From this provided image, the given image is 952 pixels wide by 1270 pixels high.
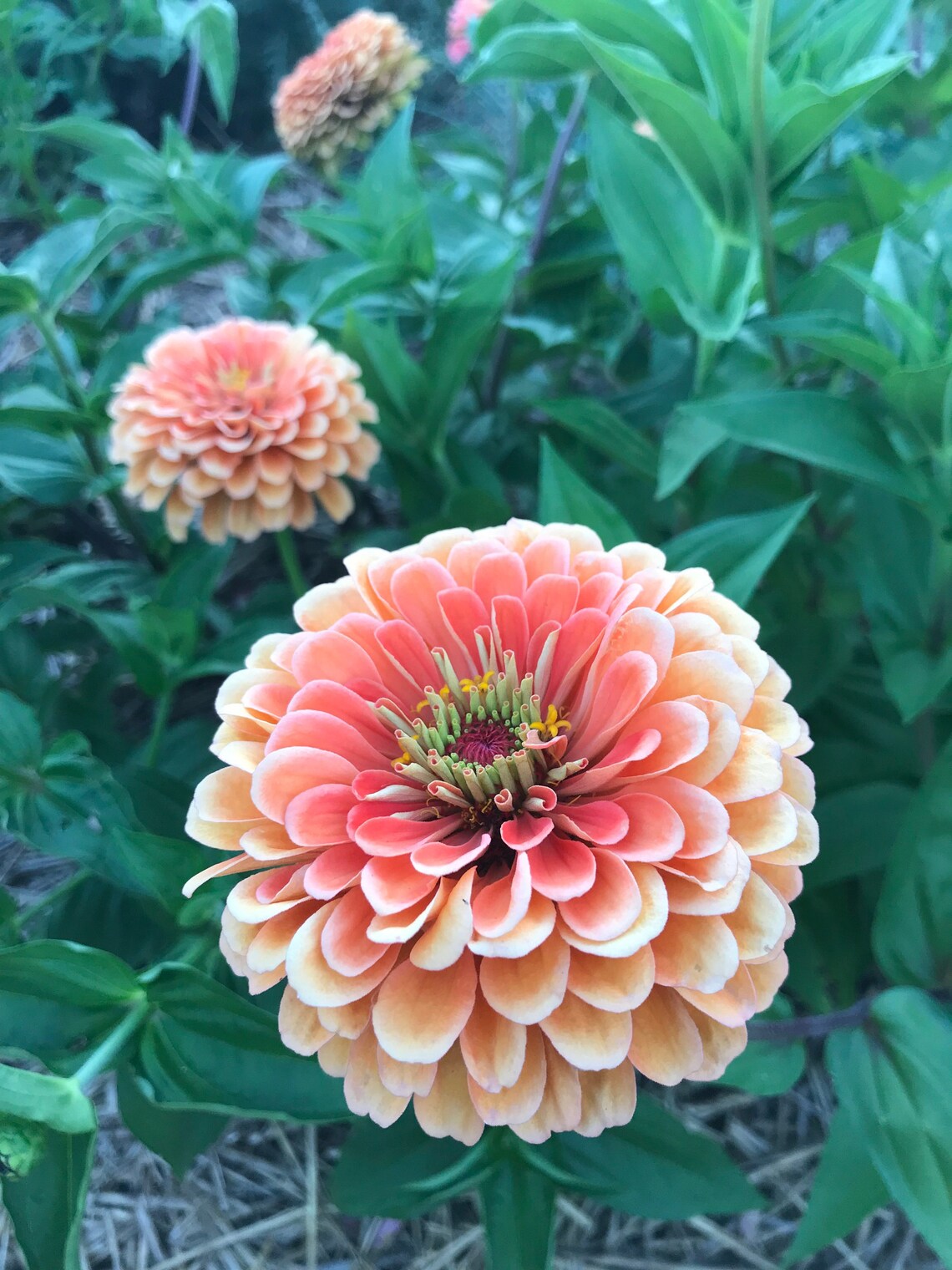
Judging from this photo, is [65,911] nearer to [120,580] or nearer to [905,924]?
[120,580]

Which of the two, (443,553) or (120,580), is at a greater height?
(443,553)

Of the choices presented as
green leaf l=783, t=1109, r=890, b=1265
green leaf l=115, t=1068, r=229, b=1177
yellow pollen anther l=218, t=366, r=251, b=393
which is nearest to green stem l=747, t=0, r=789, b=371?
yellow pollen anther l=218, t=366, r=251, b=393

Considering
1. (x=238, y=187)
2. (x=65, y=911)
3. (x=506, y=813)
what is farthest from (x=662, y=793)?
(x=238, y=187)

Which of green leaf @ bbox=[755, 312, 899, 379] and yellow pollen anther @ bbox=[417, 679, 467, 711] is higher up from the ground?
green leaf @ bbox=[755, 312, 899, 379]

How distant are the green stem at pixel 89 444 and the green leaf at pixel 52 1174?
57 cm

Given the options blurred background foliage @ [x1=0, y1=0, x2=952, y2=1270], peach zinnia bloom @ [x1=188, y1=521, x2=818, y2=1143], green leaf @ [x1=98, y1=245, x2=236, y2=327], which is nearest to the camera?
peach zinnia bloom @ [x1=188, y1=521, x2=818, y2=1143]

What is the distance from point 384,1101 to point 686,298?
54cm

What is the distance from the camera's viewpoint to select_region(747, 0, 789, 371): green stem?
1.48 ft

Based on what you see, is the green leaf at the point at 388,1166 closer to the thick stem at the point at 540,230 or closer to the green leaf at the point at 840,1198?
the green leaf at the point at 840,1198

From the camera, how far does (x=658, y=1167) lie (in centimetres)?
48

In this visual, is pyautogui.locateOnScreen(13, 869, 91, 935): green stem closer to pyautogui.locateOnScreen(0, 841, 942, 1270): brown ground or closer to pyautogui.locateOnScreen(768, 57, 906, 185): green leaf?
pyautogui.locateOnScreen(0, 841, 942, 1270): brown ground

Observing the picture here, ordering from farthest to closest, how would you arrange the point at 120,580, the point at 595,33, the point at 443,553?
the point at 120,580 < the point at 595,33 < the point at 443,553

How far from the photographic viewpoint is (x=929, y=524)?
64 cm

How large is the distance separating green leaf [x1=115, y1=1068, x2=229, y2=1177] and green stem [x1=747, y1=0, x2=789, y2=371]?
2.04 ft
